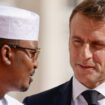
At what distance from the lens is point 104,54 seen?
10.8ft

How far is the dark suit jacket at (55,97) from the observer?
3.41 metres

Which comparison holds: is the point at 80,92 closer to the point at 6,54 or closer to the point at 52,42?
the point at 6,54

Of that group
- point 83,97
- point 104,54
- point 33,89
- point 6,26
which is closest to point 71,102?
point 83,97

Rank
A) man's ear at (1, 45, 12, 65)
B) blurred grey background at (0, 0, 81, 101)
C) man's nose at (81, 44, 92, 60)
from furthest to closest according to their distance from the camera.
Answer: blurred grey background at (0, 0, 81, 101)
man's nose at (81, 44, 92, 60)
man's ear at (1, 45, 12, 65)

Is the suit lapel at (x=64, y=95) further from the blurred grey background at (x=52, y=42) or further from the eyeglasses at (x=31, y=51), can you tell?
the blurred grey background at (x=52, y=42)

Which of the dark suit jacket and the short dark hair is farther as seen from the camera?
the dark suit jacket

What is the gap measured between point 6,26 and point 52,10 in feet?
13.0

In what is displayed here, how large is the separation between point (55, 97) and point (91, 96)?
280 mm

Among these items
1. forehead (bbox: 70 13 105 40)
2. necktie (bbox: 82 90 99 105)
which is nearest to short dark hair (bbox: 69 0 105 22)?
forehead (bbox: 70 13 105 40)

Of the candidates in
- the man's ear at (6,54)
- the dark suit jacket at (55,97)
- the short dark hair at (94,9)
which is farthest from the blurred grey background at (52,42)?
the man's ear at (6,54)

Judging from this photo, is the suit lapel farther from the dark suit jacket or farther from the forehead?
the forehead

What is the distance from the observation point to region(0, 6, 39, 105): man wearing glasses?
10.2 feet

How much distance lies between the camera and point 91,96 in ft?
10.8

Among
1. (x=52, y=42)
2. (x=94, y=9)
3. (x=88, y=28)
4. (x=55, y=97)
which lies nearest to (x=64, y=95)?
(x=55, y=97)
